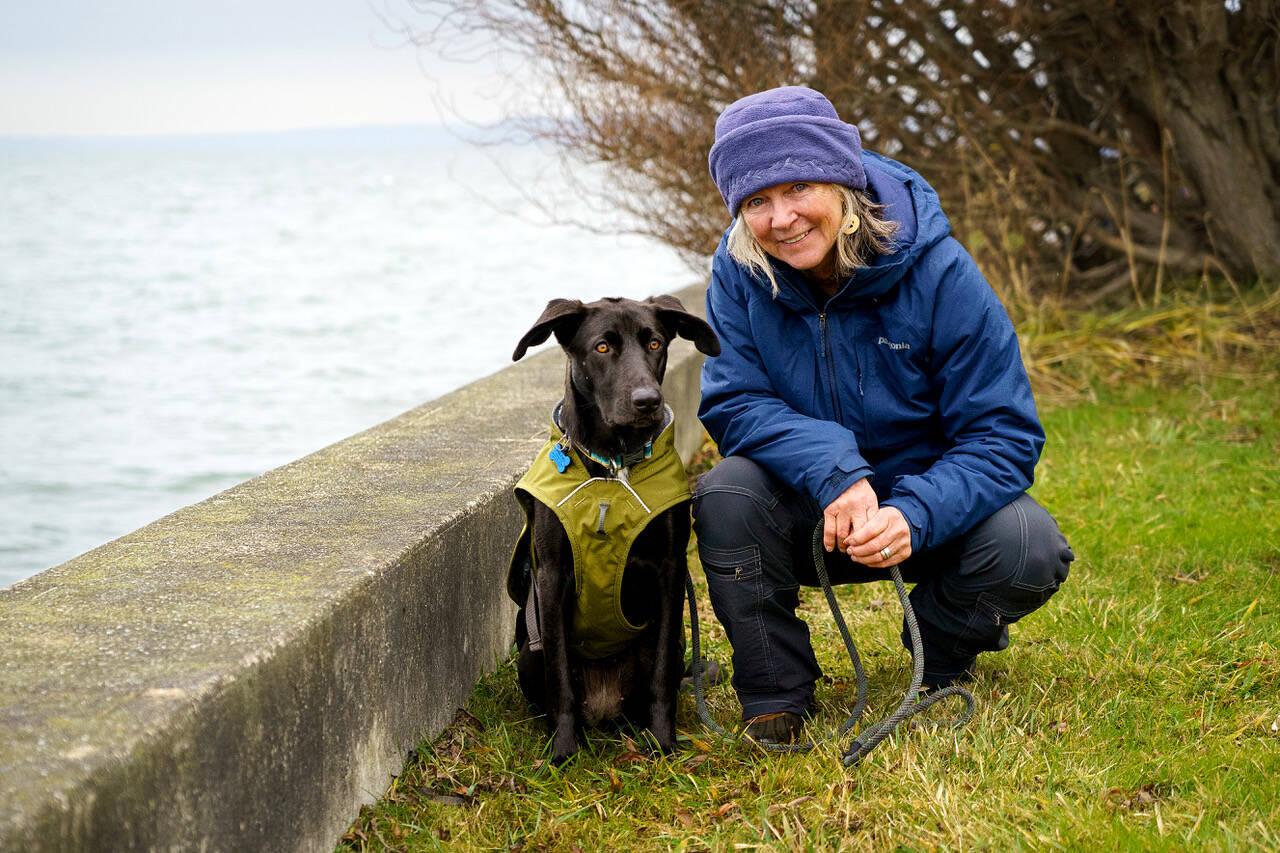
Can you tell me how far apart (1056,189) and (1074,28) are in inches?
44.8

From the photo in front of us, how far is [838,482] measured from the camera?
107 inches

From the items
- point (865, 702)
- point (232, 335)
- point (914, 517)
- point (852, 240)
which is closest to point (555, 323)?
point (852, 240)

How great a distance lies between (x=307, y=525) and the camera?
9.25 feet

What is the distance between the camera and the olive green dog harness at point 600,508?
2.71 meters

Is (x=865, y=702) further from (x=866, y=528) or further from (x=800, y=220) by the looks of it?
(x=800, y=220)

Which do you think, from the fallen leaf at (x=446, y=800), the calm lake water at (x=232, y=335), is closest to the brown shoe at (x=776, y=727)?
the fallen leaf at (x=446, y=800)

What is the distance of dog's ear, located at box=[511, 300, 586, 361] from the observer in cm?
278

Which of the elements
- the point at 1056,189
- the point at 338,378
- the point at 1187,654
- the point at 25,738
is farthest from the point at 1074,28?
the point at 338,378

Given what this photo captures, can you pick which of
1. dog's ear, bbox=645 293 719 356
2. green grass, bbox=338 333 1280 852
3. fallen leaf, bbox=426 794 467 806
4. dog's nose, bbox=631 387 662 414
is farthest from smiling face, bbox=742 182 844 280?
fallen leaf, bbox=426 794 467 806

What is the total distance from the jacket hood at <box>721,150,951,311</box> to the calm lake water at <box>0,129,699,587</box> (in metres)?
4.10

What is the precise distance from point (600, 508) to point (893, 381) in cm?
82

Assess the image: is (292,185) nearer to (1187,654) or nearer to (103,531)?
(103,531)

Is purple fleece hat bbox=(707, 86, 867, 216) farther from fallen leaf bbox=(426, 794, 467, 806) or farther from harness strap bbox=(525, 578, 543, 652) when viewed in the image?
fallen leaf bbox=(426, 794, 467, 806)

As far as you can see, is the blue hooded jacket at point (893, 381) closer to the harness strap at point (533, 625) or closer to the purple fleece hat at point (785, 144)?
the purple fleece hat at point (785, 144)
